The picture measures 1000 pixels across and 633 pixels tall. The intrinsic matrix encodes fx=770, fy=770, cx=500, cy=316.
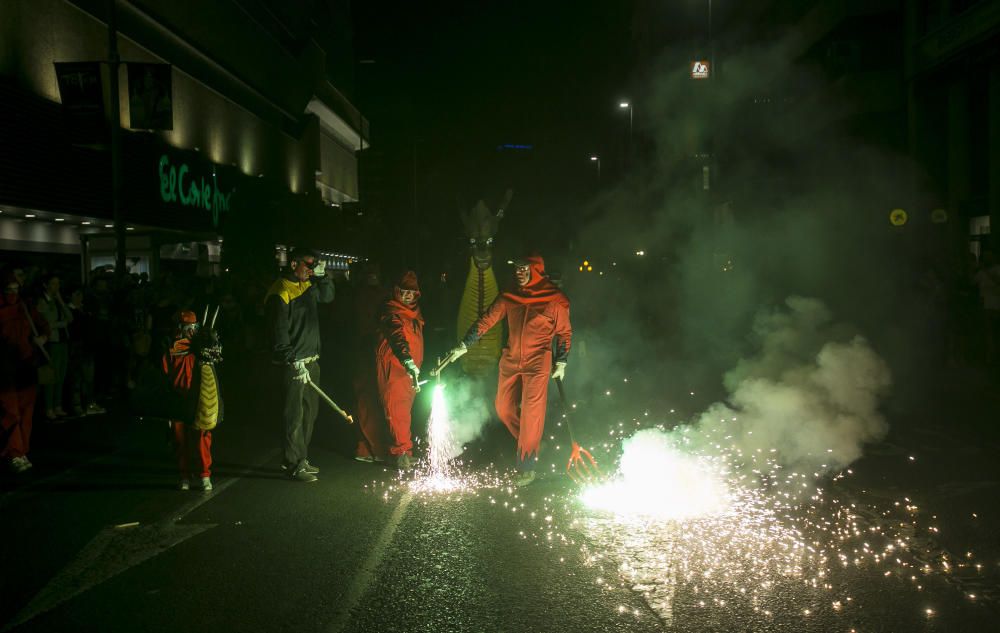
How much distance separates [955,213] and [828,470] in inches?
715

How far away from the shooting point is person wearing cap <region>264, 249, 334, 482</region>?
21.4ft

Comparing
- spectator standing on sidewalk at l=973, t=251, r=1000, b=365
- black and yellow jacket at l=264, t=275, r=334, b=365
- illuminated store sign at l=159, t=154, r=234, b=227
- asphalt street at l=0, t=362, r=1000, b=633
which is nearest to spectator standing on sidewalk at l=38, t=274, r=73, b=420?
asphalt street at l=0, t=362, r=1000, b=633

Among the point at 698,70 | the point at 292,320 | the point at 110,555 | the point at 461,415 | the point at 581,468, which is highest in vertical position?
the point at 698,70

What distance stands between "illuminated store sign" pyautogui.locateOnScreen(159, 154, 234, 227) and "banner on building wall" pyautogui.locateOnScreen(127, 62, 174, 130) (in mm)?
4546

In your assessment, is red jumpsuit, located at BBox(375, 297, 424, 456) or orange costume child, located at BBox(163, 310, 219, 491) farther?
red jumpsuit, located at BBox(375, 297, 424, 456)

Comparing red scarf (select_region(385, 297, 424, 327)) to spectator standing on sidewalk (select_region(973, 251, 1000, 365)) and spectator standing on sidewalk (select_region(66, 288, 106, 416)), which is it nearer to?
spectator standing on sidewalk (select_region(66, 288, 106, 416))

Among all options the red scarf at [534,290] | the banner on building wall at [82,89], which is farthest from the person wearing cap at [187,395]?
the banner on building wall at [82,89]

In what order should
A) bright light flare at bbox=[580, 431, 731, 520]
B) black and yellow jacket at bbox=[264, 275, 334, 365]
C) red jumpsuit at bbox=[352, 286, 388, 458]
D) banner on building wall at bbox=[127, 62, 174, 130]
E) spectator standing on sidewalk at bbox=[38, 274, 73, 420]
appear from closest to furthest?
bright light flare at bbox=[580, 431, 731, 520]
black and yellow jacket at bbox=[264, 275, 334, 365]
red jumpsuit at bbox=[352, 286, 388, 458]
spectator standing on sidewalk at bbox=[38, 274, 73, 420]
banner on building wall at bbox=[127, 62, 174, 130]

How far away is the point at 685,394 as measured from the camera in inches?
412

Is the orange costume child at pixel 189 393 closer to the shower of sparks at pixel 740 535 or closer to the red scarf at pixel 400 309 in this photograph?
the red scarf at pixel 400 309

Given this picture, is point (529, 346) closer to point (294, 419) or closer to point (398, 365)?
point (398, 365)

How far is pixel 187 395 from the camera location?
20.6ft

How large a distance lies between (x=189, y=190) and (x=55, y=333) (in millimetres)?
11635

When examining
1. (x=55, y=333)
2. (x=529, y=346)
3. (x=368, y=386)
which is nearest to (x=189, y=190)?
(x=55, y=333)
